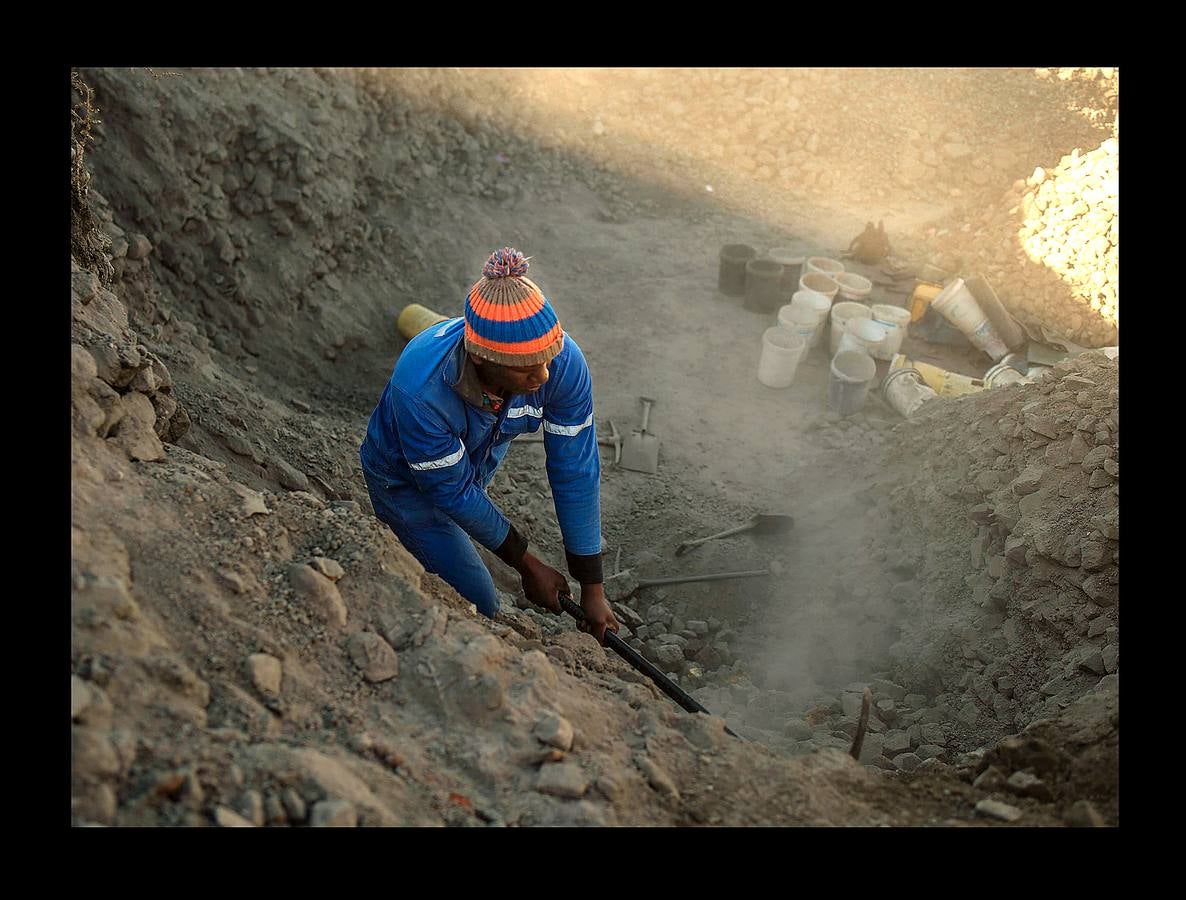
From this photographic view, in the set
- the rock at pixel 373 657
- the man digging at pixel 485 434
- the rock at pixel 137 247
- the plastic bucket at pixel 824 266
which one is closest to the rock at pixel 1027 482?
the man digging at pixel 485 434

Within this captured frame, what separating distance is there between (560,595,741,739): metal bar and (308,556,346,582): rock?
1307 millimetres

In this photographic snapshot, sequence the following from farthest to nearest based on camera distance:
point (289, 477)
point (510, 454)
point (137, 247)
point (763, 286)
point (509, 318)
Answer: point (763, 286), point (510, 454), point (137, 247), point (289, 477), point (509, 318)

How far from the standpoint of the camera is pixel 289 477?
15.8 ft

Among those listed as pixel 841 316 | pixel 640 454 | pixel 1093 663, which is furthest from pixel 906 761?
pixel 841 316

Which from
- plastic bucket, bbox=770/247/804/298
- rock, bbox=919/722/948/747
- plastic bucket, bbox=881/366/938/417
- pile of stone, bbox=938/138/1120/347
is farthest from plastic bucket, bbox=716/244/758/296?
rock, bbox=919/722/948/747

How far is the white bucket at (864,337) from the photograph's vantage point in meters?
7.20

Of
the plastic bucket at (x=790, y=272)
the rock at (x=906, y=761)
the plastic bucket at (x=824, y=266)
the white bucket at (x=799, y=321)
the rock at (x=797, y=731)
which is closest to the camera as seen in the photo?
the rock at (x=906, y=761)

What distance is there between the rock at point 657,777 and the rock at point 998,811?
0.88m

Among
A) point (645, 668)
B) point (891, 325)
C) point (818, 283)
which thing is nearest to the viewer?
point (645, 668)

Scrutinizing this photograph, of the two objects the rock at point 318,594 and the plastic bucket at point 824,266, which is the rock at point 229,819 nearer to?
the rock at point 318,594

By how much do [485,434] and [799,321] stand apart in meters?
4.42

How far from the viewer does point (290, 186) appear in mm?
7168

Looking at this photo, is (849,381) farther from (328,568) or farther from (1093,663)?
(328,568)

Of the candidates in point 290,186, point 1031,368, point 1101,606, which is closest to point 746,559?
point 1101,606
